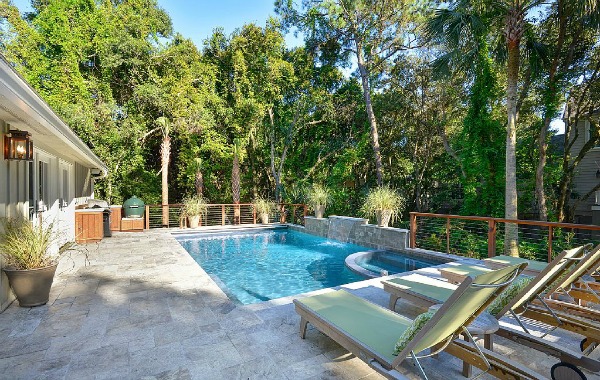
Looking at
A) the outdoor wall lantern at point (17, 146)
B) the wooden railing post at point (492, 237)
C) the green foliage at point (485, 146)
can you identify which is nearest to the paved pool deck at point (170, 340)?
the outdoor wall lantern at point (17, 146)

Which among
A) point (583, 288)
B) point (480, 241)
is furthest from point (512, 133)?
point (583, 288)

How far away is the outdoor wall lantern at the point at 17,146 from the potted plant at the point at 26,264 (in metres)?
0.85

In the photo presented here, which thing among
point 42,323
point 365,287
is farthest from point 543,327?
point 42,323

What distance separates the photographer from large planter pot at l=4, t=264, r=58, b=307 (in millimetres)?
3775

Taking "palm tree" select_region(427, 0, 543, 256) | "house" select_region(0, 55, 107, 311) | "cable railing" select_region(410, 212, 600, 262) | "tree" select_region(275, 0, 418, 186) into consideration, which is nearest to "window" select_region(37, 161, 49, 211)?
"house" select_region(0, 55, 107, 311)

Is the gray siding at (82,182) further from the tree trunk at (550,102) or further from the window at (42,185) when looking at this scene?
the tree trunk at (550,102)

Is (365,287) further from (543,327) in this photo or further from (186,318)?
(186,318)

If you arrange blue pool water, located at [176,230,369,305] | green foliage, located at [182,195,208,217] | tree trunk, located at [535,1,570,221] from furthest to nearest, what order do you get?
green foliage, located at [182,195,208,217] < tree trunk, located at [535,1,570,221] < blue pool water, located at [176,230,369,305]

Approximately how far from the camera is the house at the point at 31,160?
2748mm

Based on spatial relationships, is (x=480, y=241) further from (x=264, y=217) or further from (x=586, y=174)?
(x=264, y=217)

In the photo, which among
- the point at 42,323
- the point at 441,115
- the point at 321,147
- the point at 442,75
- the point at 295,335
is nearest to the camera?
the point at 295,335

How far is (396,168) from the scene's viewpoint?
16.4 meters

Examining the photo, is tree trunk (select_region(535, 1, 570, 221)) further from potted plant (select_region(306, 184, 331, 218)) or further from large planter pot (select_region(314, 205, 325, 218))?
large planter pot (select_region(314, 205, 325, 218))

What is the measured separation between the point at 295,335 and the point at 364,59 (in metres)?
14.4
